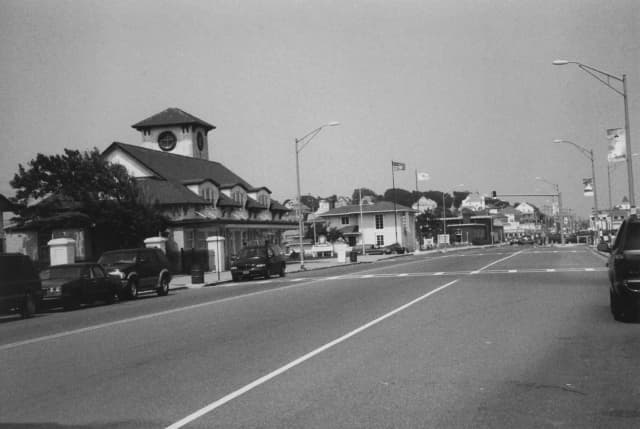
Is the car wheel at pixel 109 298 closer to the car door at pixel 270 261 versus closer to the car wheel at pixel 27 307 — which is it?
the car wheel at pixel 27 307

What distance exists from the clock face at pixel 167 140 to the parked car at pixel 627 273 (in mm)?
65310

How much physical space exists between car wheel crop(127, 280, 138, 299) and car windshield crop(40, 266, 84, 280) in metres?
2.90

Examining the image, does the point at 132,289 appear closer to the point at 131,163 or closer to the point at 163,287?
the point at 163,287

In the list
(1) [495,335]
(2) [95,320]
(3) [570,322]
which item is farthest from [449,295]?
(2) [95,320]

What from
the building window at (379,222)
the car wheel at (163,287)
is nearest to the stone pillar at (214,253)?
the car wheel at (163,287)

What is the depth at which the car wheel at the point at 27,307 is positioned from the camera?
2078 centimetres

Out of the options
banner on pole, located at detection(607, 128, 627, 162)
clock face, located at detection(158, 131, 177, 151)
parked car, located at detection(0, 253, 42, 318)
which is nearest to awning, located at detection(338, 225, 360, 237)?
clock face, located at detection(158, 131, 177, 151)

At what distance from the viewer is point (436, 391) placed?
7973mm

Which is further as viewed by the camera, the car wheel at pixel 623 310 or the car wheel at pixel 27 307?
the car wheel at pixel 27 307

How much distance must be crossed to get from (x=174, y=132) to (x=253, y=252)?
4120 centimetres

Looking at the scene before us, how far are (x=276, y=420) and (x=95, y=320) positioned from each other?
12190 mm

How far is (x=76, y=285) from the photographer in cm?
2319

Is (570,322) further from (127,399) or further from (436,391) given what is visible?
(127,399)

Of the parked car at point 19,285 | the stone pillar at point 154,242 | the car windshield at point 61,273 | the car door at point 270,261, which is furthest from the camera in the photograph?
the stone pillar at point 154,242
